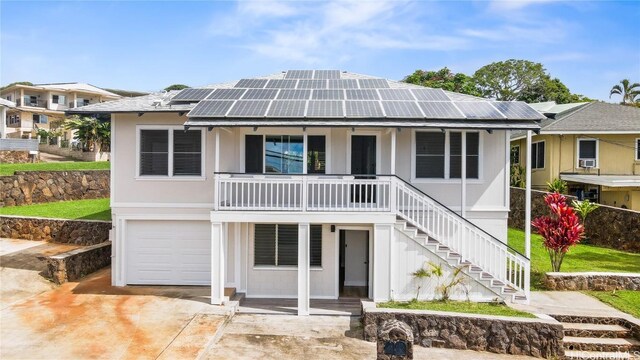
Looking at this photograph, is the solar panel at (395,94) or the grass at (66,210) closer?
the solar panel at (395,94)

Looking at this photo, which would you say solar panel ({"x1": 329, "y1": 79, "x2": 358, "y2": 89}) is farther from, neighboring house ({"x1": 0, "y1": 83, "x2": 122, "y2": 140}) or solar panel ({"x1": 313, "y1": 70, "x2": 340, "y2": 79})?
neighboring house ({"x1": 0, "y1": 83, "x2": 122, "y2": 140})

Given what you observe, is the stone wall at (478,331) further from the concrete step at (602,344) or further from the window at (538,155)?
the window at (538,155)

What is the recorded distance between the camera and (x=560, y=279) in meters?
12.4

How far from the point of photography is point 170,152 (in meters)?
13.2

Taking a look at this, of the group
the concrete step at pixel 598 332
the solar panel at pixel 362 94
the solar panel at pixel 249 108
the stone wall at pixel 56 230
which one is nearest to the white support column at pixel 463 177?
the solar panel at pixel 362 94

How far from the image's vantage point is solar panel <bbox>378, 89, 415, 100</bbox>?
42.0 feet

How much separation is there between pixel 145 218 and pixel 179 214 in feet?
3.60

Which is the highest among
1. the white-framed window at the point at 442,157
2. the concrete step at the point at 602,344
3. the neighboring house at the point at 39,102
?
the neighboring house at the point at 39,102

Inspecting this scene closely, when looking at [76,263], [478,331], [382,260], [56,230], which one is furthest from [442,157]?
[56,230]

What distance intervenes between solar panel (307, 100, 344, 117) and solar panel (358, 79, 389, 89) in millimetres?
2323

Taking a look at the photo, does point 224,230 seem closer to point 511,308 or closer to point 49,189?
point 511,308

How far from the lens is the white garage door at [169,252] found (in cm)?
1346

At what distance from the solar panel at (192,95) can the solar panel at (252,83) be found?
113 cm

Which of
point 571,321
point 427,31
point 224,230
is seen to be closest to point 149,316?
point 224,230
